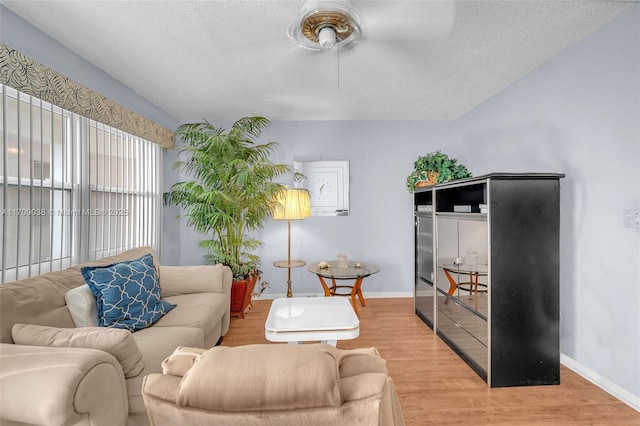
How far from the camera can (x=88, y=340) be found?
1286mm

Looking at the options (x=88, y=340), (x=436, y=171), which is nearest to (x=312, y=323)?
(x=88, y=340)

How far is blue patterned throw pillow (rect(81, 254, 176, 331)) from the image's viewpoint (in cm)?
183

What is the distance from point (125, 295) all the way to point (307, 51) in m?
2.11

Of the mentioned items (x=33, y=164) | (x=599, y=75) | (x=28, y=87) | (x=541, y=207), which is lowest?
(x=541, y=207)

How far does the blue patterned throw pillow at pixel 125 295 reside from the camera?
6.00ft

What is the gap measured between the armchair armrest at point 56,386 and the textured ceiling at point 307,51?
1.88 m

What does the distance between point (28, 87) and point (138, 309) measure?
1.49 meters

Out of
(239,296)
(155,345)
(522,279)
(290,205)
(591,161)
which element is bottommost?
(239,296)

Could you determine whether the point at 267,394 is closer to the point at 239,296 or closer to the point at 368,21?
the point at 368,21

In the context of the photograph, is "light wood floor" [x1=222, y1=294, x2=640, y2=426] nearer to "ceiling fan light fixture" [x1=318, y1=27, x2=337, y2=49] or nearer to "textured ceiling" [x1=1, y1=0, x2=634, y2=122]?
"ceiling fan light fixture" [x1=318, y1=27, x2=337, y2=49]

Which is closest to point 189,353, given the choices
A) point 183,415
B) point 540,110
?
point 183,415

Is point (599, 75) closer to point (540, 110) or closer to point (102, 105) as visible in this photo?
point (540, 110)

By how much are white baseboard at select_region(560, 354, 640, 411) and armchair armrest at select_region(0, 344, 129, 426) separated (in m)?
2.78

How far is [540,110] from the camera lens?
2.61 m
